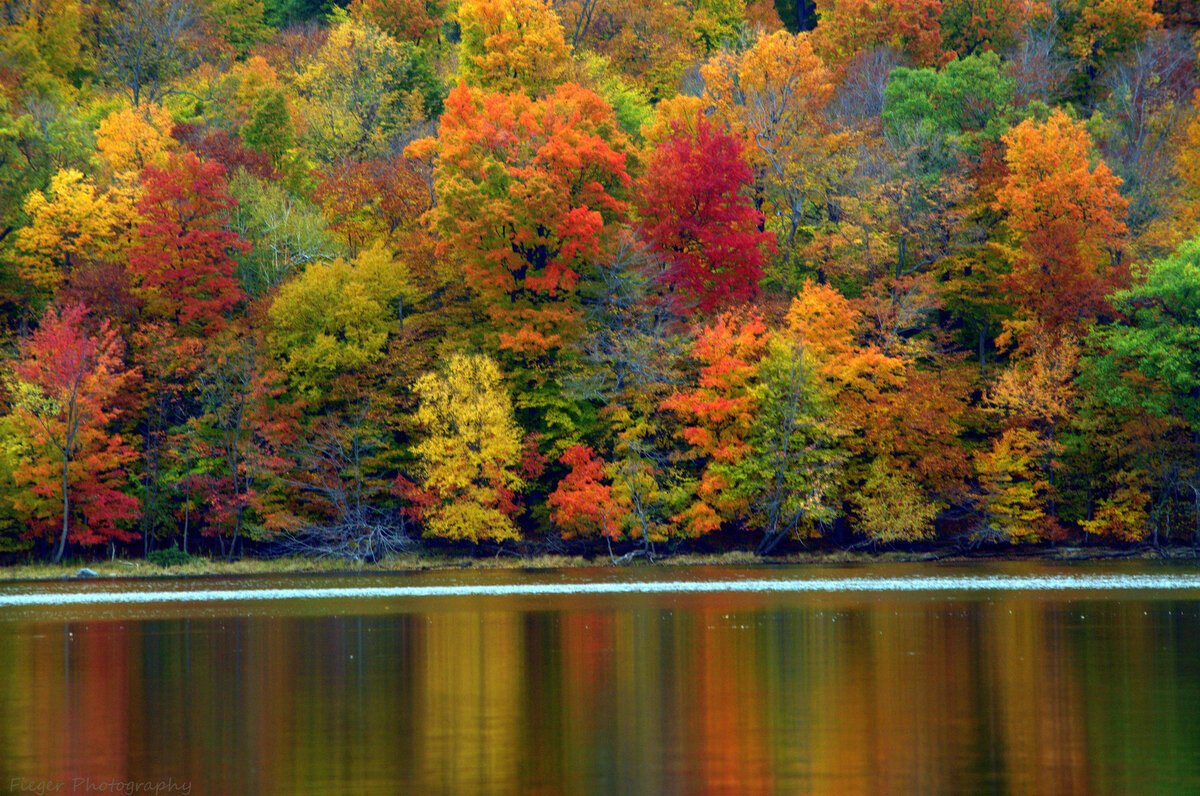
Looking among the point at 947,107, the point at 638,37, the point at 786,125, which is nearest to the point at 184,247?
the point at 786,125

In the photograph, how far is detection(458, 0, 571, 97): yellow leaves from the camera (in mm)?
75387

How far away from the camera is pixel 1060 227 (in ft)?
187

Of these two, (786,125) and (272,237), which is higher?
(786,125)

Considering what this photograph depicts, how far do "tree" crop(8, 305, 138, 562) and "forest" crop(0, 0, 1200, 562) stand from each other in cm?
14

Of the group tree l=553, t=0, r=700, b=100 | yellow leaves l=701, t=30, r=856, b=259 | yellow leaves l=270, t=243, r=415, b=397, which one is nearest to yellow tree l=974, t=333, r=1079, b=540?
yellow leaves l=701, t=30, r=856, b=259

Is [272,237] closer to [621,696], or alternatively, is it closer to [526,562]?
[526,562]

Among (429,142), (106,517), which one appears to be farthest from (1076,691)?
(429,142)

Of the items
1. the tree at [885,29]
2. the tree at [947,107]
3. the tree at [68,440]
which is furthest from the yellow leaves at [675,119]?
the tree at [68,440]

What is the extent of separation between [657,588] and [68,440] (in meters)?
22.8

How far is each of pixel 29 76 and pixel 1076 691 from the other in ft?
226

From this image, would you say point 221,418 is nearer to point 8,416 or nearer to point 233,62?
point 8,416

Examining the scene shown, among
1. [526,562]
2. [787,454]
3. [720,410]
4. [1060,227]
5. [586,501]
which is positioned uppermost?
[1060,227]

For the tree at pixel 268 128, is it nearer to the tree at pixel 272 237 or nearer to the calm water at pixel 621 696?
the tree at pixel 272 237

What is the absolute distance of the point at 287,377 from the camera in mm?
58750
